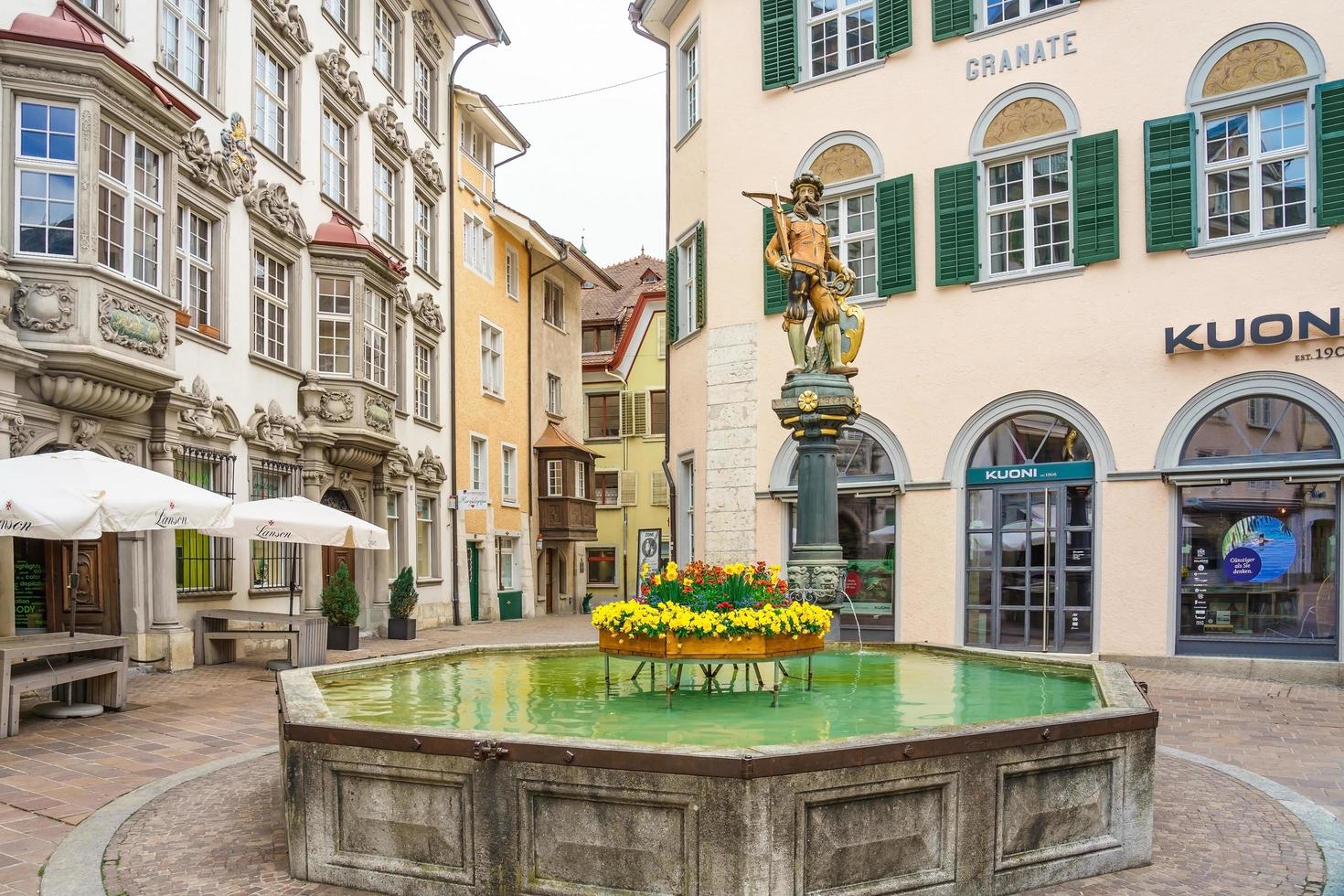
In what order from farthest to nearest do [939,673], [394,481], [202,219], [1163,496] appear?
[394,481]
[202,219]
[1163,496]
[939,673]

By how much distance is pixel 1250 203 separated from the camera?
14961mm

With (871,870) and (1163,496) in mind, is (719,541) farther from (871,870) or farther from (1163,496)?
(871,870)

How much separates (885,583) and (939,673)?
361 inches

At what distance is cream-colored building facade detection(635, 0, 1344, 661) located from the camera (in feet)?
47.9

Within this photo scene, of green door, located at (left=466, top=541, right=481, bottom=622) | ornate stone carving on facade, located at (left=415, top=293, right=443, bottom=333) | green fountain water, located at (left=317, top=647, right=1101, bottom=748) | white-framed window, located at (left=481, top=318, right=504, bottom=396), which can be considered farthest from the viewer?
white-framed window, located at (left=481, top=318, right=504, bottom=396)

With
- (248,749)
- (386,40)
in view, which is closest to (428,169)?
(386,40)

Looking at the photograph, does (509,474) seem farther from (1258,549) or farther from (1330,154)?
(1330,154)

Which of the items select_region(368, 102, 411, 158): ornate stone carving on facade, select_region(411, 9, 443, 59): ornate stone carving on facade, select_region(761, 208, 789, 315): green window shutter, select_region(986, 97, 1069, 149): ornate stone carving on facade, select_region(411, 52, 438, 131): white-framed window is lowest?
select_region(761, 208, 789, 315): green window shutter

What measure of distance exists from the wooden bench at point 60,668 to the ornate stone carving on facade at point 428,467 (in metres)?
13.3

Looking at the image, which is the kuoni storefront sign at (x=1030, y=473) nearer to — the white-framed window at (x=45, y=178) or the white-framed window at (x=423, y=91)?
the white-framed window at (x=45, y=178)

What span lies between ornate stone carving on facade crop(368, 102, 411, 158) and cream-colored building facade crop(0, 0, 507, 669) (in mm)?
49

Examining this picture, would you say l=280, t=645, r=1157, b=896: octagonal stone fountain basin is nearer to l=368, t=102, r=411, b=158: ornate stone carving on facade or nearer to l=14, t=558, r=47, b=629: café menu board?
l=14, t=558, r=47, b=629: café menu board

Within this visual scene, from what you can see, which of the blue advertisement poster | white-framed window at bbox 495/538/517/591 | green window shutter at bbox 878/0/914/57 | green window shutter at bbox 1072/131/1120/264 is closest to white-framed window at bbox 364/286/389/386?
green window shutter at bbox 878/0/914/57

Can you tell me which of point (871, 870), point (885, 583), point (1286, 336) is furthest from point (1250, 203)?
point (871, 870)
